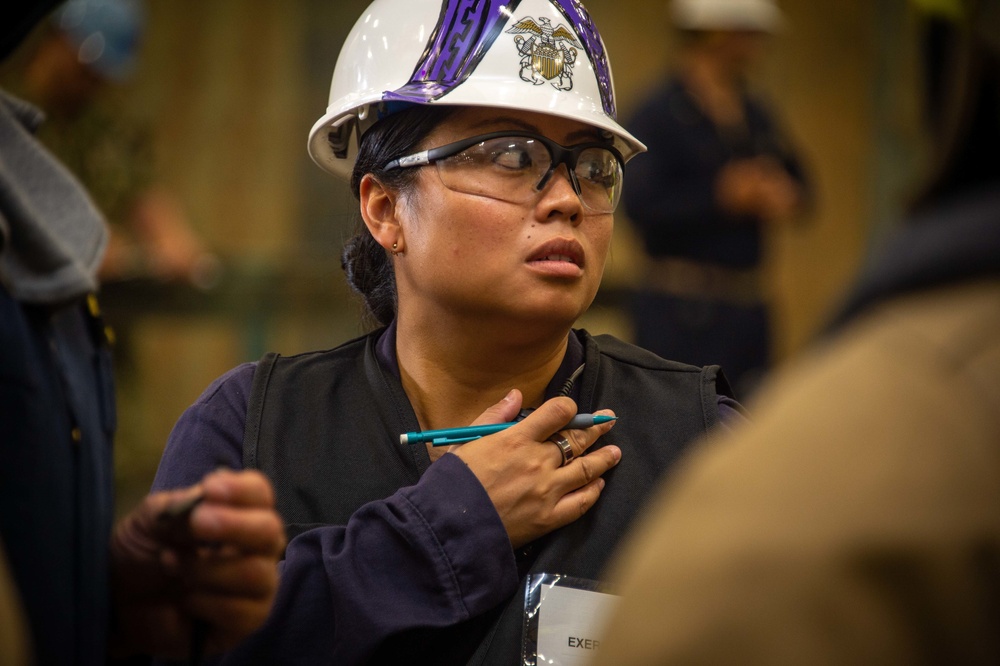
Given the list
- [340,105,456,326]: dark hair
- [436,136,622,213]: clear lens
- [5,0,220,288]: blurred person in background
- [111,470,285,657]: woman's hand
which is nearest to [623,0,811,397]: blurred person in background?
[5,0,220,288]: blurred person in background

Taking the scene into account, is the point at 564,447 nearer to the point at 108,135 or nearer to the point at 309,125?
the point at 108,135

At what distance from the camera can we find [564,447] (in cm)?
192

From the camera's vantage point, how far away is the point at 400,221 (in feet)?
7.22

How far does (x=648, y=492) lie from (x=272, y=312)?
5224 mm

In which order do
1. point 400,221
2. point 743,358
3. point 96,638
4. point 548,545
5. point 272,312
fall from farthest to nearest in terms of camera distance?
point 272,312 < point 743,358 < point 400,221 < point 548,545 < point 96,638

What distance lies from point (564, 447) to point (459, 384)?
1.08ft

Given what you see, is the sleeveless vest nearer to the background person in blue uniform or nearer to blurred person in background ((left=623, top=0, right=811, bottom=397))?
the background person in blue uniform

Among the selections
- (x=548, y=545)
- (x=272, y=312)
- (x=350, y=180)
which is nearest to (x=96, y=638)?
(x=548, y=545)

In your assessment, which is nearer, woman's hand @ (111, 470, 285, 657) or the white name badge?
woman's hand @ (111, 470, 285, 657)

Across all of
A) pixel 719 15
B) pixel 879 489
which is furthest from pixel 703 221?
pixel 879 489

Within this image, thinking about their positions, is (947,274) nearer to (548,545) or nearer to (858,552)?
(858,552)

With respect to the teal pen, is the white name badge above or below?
below

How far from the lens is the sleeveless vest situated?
5.94 feet

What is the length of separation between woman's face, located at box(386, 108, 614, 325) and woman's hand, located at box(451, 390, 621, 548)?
8.6 inches
